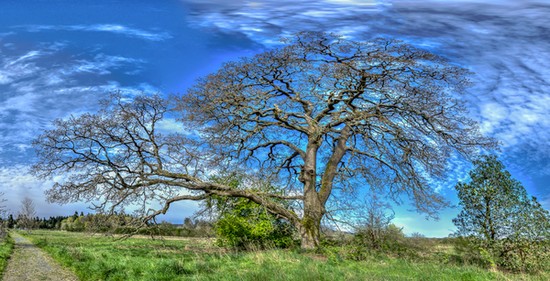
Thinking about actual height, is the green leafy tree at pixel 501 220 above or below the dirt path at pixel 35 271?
above

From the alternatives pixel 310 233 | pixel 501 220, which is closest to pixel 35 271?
pixel 310 233

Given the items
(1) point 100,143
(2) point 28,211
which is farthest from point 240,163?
(2) point 28,211

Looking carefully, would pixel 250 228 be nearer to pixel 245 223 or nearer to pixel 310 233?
pixel 245 223

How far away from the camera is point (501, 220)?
18.9 metres

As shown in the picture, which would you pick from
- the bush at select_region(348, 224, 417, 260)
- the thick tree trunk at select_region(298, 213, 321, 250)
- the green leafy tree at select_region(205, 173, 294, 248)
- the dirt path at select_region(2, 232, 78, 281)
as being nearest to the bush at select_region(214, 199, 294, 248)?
the green leafy tree at select_region(205, 173, 294, 248)

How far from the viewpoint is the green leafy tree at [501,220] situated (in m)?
17.9

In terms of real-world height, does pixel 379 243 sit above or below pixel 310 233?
below

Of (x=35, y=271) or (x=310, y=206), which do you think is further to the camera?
(x=310, y=206)

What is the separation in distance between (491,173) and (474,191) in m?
1.26

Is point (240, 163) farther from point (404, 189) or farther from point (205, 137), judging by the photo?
point (404, 189)

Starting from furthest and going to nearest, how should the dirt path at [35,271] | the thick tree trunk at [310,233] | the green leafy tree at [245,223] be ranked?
the green leafy tree at [245,223] → the thick tree trunk at [310,233] → the dirt path at [35,271]

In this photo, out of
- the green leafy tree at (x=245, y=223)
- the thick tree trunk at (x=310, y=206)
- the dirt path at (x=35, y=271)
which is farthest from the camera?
the green leafy tree at (x=245, y=223)

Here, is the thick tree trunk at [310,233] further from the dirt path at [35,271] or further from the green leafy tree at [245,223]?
the dirt path at [35,271]

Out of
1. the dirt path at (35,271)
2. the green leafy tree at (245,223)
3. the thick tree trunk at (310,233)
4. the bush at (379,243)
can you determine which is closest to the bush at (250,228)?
the green leafy tree at (245,223)
